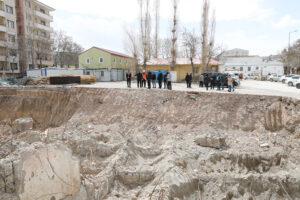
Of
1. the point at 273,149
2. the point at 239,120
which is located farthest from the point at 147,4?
the point at 273,149

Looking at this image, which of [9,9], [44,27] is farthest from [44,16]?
[9,9]

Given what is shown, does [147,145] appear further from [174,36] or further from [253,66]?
[253,66]

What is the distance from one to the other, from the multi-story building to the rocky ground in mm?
22747

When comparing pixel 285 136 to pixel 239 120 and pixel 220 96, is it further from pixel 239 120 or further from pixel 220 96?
pixel 220 96

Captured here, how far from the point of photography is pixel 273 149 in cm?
905

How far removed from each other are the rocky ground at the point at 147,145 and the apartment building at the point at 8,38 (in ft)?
73.8

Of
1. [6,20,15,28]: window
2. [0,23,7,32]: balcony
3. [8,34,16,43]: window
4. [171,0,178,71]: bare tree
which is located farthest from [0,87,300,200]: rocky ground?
[6,20,15,28]: window

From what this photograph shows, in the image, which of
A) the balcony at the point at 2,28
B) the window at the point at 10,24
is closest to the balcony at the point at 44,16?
the window at the point at 10,24

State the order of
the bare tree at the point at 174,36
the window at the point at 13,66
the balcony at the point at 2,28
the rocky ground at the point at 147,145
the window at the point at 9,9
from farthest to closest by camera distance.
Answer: the window at the point at 13,66, the window at the point at 9,9, the balcony at the point at 2,28, the bare tree at the point at 174,36, the rocky ground at the point at 147,145

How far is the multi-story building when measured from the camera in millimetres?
34781

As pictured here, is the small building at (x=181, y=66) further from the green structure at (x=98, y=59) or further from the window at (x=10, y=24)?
the window at (x=10, y=24)

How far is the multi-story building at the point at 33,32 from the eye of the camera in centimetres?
3478

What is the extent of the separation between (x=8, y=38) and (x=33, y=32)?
4.15 m

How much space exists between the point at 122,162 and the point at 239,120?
661 cm
